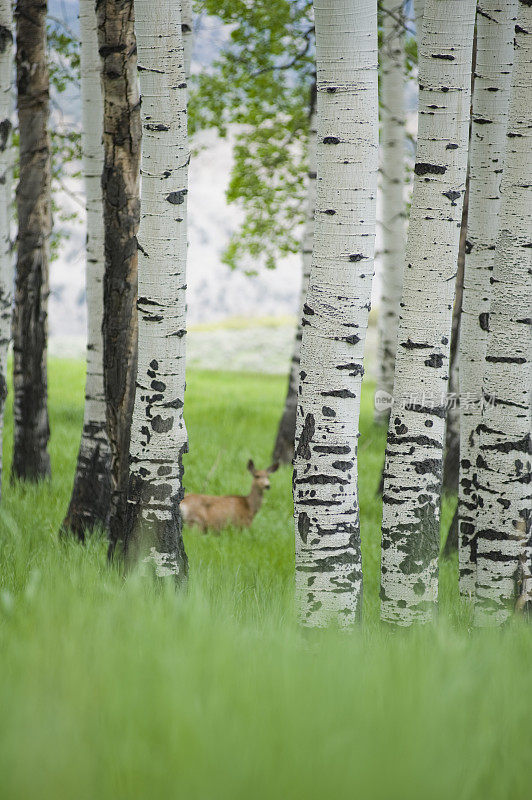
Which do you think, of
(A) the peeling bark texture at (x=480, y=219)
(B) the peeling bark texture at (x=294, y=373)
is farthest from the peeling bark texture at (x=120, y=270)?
(B) the peeling bark texture at (x=294, y=373)

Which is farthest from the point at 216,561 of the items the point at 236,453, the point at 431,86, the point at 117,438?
the point at 236,453

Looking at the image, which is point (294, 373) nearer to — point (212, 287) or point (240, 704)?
point (240, 704)

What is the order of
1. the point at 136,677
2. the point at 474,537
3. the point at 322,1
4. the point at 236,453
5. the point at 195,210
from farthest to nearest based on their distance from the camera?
the point at 195,210 → the point at 236,453 → the point at 474,537 → the point at 322,1 → the point at 136,677

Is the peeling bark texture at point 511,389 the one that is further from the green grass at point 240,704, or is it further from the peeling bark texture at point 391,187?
the peeling bark texture at point 391,187

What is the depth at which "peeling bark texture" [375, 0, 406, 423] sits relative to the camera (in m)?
10.7

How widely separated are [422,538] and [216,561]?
88.0 inches

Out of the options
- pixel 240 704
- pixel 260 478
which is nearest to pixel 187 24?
pixel 260 478

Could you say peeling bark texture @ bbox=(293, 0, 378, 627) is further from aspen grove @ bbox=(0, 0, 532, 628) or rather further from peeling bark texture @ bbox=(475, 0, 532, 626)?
peeling bark texture @ bbox=(475, 0, 532, 626)

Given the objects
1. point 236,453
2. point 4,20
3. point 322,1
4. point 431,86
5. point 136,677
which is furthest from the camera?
point 236,453

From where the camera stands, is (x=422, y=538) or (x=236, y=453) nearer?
(x=422, y=538)

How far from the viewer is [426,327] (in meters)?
3.65

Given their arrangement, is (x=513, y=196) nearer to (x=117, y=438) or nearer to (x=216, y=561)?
(x=117, y=438)

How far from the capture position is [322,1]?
322 centimetres

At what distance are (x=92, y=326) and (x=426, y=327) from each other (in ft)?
Result: 11.4
